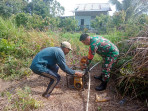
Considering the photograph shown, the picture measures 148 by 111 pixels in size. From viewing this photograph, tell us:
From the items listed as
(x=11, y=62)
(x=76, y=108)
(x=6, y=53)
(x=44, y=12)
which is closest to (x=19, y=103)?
(x=76, y=108)

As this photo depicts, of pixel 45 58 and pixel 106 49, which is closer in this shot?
pixel 45 58

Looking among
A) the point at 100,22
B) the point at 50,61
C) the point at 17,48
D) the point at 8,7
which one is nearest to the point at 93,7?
the point at 100,22

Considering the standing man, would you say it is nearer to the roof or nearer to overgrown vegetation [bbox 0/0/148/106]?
overgrown vegetation [bbox 0/0/148/106]

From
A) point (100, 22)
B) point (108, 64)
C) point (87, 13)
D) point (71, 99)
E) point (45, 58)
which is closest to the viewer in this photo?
point (45, 58)

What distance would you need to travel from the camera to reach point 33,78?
160 inches

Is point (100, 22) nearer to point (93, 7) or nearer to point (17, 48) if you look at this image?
point (93, 7)

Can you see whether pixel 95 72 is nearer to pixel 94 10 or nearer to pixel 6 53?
pixel 6 53

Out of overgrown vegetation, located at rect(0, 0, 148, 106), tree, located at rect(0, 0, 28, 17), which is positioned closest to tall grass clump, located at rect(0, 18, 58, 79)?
overgrown vegetation, located at rect(0, 0, 148, 106)

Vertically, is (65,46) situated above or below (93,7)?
below

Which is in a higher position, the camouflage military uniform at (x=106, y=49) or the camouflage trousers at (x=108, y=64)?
the camouflage military uniform at (x=106, y=49)

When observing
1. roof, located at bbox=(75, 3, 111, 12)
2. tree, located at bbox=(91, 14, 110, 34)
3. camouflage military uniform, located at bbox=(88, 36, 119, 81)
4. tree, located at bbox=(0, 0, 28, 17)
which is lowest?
camouflage military uniform, located at bbox=(88, 36, 119, 81)

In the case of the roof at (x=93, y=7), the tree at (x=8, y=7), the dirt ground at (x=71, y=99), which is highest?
the roof at (x=93, y=7)

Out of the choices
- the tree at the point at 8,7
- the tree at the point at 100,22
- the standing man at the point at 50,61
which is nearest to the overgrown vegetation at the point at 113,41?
the standing man at the point at 50,61

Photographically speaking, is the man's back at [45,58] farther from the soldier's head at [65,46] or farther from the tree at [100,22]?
the tree at [100,22]
